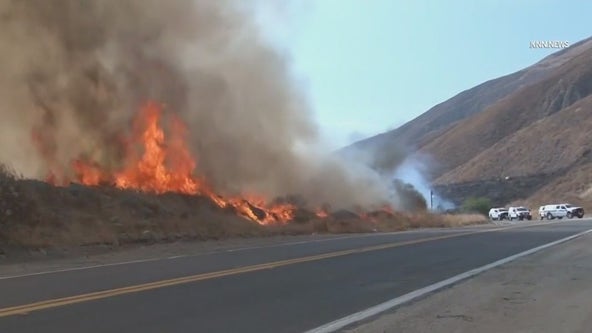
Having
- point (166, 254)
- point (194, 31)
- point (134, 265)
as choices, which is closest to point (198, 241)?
point (166, 254)

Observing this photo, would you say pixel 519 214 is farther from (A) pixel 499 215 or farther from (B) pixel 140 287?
(B) pixel 140 287

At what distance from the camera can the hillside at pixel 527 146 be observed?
76688mm

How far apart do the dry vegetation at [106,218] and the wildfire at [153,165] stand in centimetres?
130

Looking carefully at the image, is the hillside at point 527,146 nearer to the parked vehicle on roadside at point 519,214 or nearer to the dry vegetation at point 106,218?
the parked vehicle on roadside at point 519,214

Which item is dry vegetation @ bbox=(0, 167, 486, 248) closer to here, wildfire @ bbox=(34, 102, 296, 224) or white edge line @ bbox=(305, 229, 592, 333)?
wildfire @ bbox=(34, 102, 296, 224)

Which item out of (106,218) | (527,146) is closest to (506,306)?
(106,218)

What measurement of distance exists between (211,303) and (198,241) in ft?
51.4

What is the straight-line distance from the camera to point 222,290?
34.4ft

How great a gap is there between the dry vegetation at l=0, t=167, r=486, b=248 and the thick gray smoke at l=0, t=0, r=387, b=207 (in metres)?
4.02

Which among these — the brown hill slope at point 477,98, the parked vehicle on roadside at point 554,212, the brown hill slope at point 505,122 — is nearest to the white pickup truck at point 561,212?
the parked vehicle on roadside at point 554,212

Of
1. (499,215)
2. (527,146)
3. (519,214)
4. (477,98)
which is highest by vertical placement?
(477,98)

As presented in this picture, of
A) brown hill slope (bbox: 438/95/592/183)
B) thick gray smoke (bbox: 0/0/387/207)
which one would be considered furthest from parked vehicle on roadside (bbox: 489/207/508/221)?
thick gray smoke (bbox: 0/0/387/207)

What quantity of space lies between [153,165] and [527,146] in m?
64.1

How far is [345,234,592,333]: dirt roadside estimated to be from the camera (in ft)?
26.4
